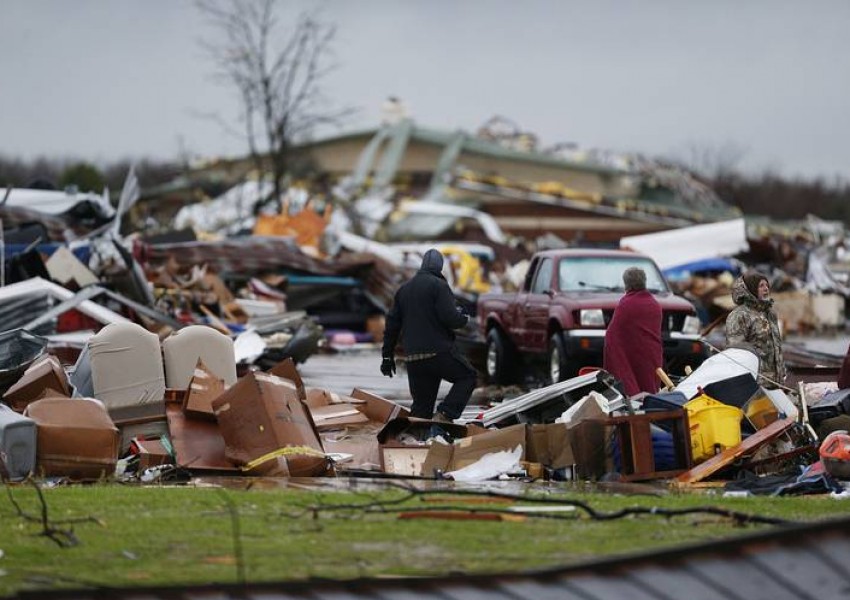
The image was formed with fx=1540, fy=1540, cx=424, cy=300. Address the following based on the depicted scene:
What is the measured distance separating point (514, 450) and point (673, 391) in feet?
5.59

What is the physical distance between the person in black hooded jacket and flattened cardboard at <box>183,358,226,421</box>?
2.64 meters

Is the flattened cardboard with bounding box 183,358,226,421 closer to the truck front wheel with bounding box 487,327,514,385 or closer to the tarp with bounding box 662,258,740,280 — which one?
the truck front wheel with bounding box 487,327,514,385

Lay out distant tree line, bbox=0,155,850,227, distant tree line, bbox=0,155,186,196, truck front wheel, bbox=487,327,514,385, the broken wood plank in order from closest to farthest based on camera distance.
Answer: the broken wood plank → truck front wheel, bbox=487,327,514,385 → distant tree line, bbox=0,155,186,196 → distant tree line, bbox=0,155,850,227

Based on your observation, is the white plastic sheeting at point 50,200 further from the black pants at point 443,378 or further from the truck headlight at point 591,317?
the black pants at point 443,378

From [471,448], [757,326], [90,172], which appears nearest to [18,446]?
[471,448]

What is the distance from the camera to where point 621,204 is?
83.6 metres

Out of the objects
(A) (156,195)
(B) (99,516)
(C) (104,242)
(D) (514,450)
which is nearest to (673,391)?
(D) (514,450)

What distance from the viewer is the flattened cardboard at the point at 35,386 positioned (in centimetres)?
1269

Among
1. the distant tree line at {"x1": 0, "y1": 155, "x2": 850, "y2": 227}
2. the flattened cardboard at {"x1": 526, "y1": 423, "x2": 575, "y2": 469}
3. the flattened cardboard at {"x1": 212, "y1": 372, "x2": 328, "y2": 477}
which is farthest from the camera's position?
the distant tree line at {"x1": 0, "y1": 155, "x2": 850, "y2": 227}

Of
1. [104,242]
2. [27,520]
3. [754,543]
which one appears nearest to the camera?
[754,543]

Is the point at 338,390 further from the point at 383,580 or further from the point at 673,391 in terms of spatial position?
the point at 383,580

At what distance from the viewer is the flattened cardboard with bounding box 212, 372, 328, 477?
11.3 meters

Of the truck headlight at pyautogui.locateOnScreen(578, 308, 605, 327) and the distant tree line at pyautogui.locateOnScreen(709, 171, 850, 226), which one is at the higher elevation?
the truck headlight at pyautogui.locateOnScreen(578, 308, 605, 327)

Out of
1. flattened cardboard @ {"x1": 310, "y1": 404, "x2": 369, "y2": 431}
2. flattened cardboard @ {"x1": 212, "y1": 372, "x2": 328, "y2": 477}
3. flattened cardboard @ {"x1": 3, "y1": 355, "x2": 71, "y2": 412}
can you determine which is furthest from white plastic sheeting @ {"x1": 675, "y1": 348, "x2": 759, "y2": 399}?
flattened cardboard @ {"x1": 3, "y1": 355, "x2": 71, "y2": 412}
